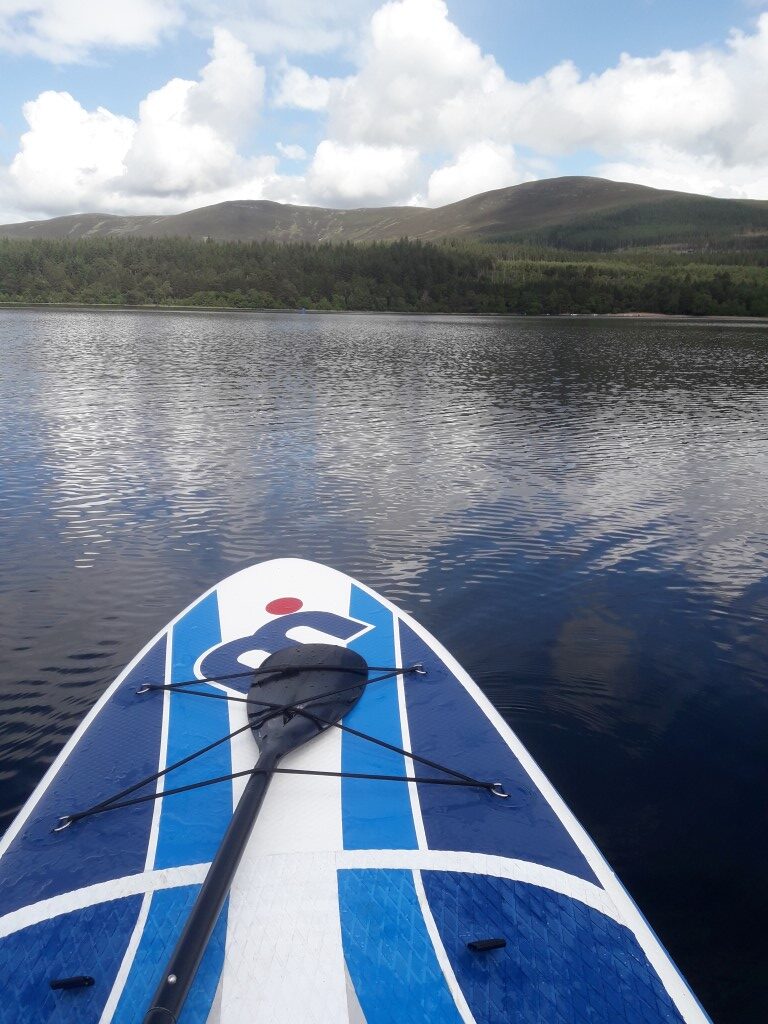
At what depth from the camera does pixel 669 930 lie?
21.1ft

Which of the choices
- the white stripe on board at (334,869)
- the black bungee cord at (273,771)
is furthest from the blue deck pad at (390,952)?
the black bungee cord at (273,771)

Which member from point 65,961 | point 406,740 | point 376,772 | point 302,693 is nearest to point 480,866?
point 376,772

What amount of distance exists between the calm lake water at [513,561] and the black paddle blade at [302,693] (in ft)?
9.74

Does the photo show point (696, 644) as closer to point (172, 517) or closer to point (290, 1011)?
point (290, 1011)

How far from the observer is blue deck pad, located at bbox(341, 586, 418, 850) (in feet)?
18.6

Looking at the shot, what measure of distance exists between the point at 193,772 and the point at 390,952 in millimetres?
2704

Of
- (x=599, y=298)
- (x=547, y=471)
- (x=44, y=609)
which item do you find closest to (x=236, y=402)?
(x=547, y=471)

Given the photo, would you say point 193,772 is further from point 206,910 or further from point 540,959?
point 540,959

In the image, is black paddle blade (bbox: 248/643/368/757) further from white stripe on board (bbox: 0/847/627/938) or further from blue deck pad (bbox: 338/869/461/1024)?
blue deck pad (bbox: 338/869/461/1024)

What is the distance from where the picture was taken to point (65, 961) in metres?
4.59

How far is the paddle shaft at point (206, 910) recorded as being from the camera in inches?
164

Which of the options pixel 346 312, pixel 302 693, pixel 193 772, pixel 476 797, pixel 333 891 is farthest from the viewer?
pixel 346 312

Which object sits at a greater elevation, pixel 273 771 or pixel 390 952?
pixel 273 771

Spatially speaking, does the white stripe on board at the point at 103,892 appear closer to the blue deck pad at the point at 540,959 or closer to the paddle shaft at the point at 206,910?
the paddle shaft at the point at 206,910
